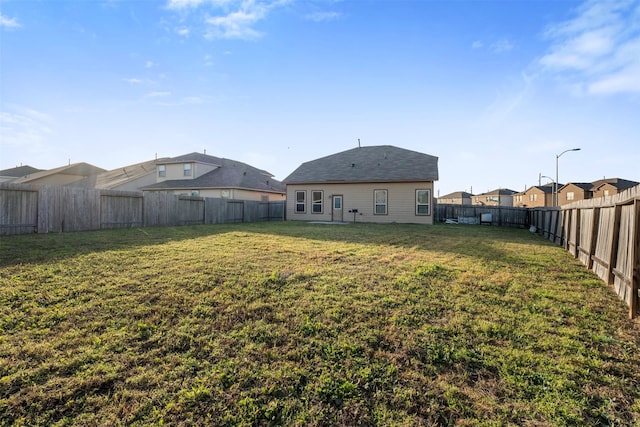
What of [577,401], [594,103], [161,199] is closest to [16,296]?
[577,401]

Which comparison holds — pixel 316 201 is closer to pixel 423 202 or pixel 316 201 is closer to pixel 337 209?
pixel 337 209

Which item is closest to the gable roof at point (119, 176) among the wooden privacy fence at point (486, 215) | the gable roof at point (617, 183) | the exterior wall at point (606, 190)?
the wooden privacy fence at point (486, 215)

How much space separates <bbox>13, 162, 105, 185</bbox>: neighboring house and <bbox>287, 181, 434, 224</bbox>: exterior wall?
29.1 metres

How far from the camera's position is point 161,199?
1430 centimetres

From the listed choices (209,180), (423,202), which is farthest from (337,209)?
(209,180)

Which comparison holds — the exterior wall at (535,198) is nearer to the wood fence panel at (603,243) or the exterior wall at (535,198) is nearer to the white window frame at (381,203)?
the white window frame at (381,203)

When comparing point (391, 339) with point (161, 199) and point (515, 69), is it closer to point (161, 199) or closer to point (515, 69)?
point (515, 69)

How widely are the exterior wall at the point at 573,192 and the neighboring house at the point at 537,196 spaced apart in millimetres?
1512

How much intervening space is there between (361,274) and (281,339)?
8.42ft

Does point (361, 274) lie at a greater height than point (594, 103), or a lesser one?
lesser

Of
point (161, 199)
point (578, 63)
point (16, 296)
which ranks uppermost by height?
point (578, 63)

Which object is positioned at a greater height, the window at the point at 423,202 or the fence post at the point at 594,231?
the window at the point at 423,202

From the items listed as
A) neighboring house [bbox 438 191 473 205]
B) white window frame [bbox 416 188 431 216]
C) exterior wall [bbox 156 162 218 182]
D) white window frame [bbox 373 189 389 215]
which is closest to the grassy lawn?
white window frame [bbox 416 188 431 216]

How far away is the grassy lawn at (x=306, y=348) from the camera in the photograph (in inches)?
83.0
